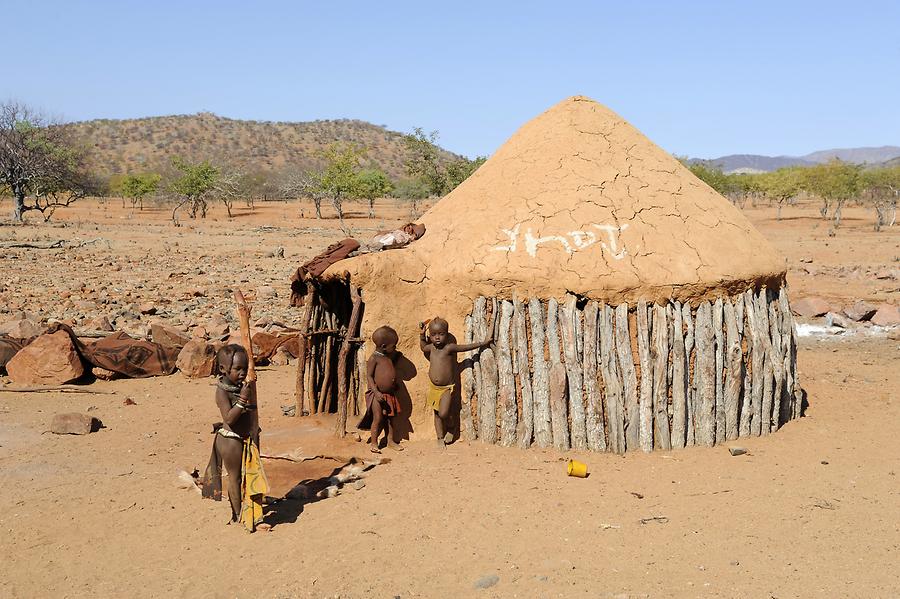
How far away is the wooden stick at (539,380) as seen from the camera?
6484 mm

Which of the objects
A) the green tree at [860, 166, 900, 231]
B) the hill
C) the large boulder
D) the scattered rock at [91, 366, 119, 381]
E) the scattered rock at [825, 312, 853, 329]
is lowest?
the scattered rock at [825, 312, 853, 329]

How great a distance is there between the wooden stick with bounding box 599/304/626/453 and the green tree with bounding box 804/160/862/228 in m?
35.2

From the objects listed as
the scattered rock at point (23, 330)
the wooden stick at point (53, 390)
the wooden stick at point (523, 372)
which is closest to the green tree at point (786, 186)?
the wooden stick at point (523, 372)

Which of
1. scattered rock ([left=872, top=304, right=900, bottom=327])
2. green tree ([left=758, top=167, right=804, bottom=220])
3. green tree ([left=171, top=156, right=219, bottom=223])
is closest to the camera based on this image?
scattered rock ([left=872, top=304, right=900, bottom=327])

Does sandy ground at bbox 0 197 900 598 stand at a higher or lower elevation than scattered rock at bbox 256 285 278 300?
lower

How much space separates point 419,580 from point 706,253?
4004 mm

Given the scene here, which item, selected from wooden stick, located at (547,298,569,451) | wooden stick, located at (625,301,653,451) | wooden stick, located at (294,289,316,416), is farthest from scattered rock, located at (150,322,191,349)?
wooden stick, located at (625,301,653,451)

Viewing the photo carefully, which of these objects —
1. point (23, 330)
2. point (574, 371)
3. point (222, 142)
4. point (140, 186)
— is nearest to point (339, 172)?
point (140, 186)

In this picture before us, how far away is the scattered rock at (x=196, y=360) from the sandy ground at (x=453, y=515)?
0.57m

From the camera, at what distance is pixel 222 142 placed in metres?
63.7

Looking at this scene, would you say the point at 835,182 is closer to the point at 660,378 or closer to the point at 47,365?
the point at 660,378

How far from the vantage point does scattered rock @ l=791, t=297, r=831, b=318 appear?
13.0m

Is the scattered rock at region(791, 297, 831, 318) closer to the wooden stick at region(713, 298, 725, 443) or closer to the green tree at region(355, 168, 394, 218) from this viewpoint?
the wooden stick at region(713, 298, 725, 443)

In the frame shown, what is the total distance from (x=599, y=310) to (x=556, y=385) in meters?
0.74
